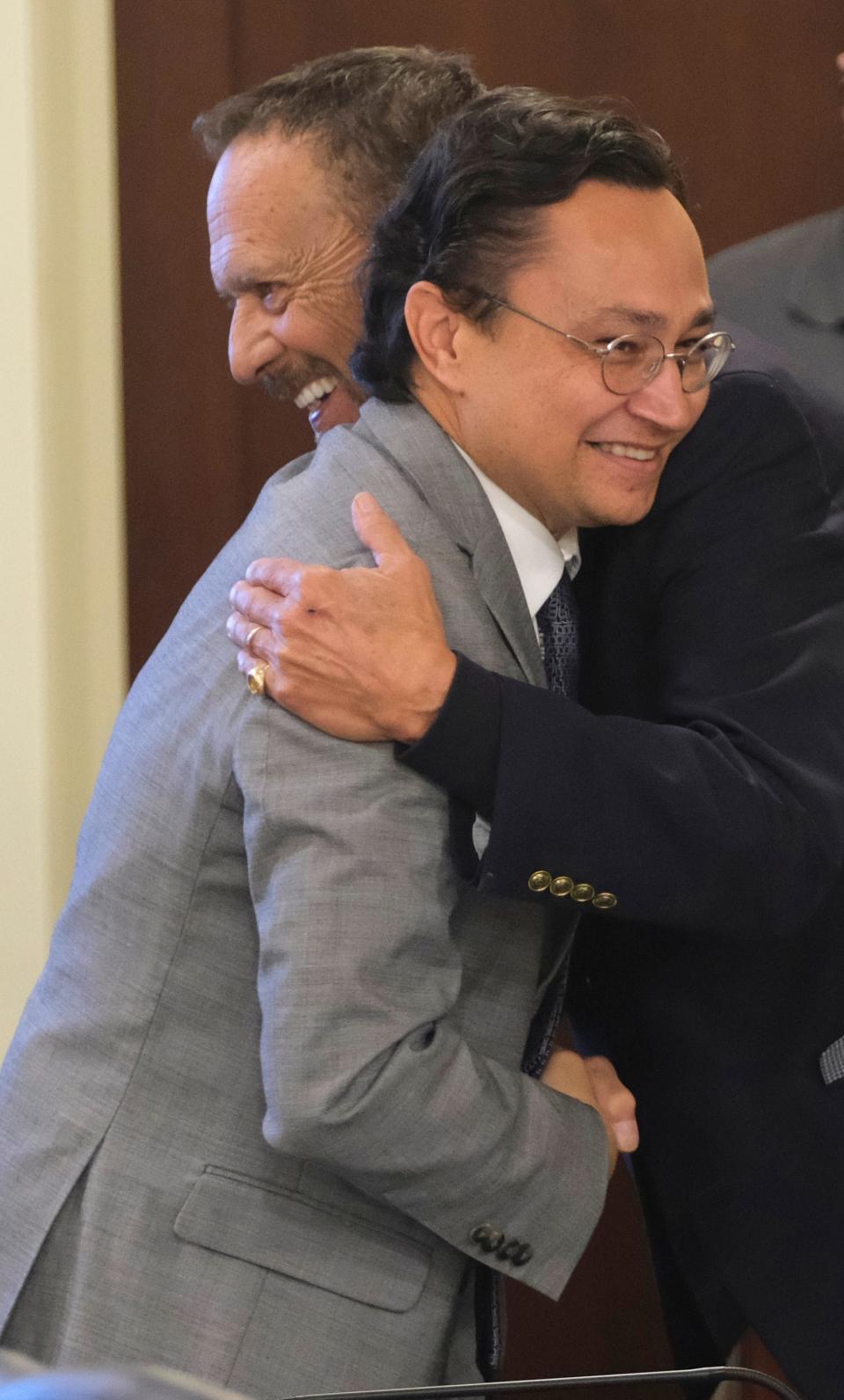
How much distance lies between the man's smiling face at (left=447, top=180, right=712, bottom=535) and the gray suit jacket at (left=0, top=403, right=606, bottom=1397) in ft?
0.22

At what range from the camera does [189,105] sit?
235 centimetres

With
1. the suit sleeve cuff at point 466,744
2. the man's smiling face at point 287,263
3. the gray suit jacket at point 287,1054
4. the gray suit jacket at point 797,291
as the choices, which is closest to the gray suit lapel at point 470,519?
the gray suit jacket at point 287,1054

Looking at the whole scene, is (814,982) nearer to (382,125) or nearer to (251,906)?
(251,906)

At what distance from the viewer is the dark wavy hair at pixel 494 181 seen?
1.31m

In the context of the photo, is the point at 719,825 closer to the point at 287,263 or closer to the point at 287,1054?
the point at 287,1054

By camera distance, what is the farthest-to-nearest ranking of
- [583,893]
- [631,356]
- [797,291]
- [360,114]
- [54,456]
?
[54,456]
[797,291]
[360,114]
[631,356]
[583,893]

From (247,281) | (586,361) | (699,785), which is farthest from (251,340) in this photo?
(699,785)

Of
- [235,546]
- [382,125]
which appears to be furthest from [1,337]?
[235,546]

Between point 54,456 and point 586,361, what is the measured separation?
47.5 inches

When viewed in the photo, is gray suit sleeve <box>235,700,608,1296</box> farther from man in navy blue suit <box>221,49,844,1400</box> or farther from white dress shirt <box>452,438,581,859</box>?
white dress shirt <box>452,438,581,859</box>

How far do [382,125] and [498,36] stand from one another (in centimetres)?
89

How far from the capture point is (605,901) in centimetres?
123

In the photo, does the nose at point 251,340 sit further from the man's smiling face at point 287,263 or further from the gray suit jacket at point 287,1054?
the gray suit jacket at point 287,1054

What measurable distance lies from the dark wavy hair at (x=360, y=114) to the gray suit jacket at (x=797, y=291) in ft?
1.57
